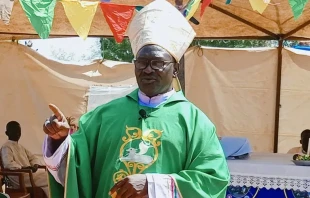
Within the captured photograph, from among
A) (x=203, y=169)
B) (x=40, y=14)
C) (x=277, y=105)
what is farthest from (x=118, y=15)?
(x=277, y=105)

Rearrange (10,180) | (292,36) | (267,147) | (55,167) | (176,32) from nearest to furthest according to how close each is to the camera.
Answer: (55,167) → (176,32) → (10,180) → (292,36) → (267,147)

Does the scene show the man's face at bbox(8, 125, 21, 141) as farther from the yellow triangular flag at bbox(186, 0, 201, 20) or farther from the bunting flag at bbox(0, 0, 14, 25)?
the yellow triangular flag at bbox(186, 0, 201, 20)

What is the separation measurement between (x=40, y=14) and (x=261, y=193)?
8.13 ft

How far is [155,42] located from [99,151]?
0.56 metres

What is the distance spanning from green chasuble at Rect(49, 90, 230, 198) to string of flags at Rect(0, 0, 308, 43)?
2.17m

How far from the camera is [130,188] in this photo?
7.88 ft

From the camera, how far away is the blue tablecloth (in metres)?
5.18

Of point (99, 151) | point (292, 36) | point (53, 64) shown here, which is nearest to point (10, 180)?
point (53, 64)

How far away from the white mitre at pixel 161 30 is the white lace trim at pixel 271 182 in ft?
8.61

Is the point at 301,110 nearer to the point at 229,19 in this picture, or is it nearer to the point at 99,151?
the point at 229,19

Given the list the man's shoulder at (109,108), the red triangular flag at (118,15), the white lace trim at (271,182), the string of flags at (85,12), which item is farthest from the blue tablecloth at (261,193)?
the man's shoulder at (109,108)

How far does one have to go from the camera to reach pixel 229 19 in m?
7.50

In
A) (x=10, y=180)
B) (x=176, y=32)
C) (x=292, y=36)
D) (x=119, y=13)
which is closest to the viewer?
(x=176, y=32)

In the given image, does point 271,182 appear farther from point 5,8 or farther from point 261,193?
point 5,8
